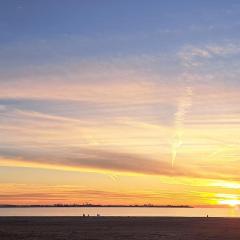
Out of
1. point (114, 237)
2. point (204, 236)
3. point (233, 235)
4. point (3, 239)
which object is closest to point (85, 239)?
point (114, 237)

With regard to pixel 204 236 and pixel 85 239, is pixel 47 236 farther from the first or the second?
pixel 204 236

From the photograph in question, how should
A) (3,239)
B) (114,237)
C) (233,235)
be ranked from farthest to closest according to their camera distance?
(233,235)
(114,237)
(3,239)

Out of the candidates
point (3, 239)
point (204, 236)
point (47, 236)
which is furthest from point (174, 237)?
point (3, 239)

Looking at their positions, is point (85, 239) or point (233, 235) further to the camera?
point (233, 235)

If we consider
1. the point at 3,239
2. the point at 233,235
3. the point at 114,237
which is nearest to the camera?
the point at 3,239

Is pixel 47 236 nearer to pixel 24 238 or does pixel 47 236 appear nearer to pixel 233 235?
pixel 24 238

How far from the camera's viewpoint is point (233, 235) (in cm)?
6316

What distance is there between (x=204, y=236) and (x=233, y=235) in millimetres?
3906

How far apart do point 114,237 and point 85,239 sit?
12.9 ft

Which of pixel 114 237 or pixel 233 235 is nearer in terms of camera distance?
pixel 114 237

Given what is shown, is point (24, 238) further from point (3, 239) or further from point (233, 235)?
point (233, 235)

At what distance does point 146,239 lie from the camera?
56.8 metres

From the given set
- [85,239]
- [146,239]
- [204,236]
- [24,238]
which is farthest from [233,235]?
[24,238]

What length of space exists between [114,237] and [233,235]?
14.0 m
